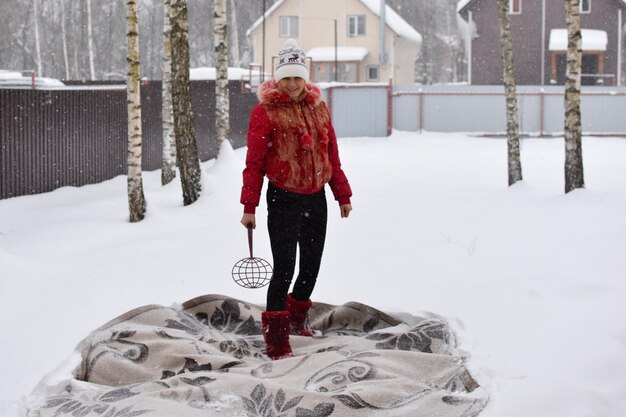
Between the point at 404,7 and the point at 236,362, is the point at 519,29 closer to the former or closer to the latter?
the point at 404,7

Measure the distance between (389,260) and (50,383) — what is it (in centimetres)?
415

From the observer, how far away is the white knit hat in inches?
223

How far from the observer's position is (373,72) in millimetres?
50219

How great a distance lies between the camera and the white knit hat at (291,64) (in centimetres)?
568

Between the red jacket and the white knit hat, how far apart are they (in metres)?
0.10

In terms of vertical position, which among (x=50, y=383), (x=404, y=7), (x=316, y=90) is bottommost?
(x=50, y=383)

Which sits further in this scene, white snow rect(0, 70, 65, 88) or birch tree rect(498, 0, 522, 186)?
white snow rect(0, 70, 65, 88)

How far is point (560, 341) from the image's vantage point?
540 cm

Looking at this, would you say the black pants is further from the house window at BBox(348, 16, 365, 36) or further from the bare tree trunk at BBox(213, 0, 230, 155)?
the house window at BBox(348, 16, 365, 36)

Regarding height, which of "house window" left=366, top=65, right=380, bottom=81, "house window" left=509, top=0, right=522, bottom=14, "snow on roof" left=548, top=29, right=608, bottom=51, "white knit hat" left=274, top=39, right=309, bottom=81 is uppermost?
"house window" left=509, top=0, right=522, bottom=14

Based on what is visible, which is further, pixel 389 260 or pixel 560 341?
pixel 389 260

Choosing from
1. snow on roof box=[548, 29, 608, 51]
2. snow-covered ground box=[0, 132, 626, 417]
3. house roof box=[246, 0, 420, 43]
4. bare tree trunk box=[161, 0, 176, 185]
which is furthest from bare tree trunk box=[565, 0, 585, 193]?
house roof box=[246, 0, 420, 43]

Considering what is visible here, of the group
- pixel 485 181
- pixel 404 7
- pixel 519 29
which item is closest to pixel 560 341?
pixel 485 181

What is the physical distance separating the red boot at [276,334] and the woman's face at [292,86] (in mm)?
1359
